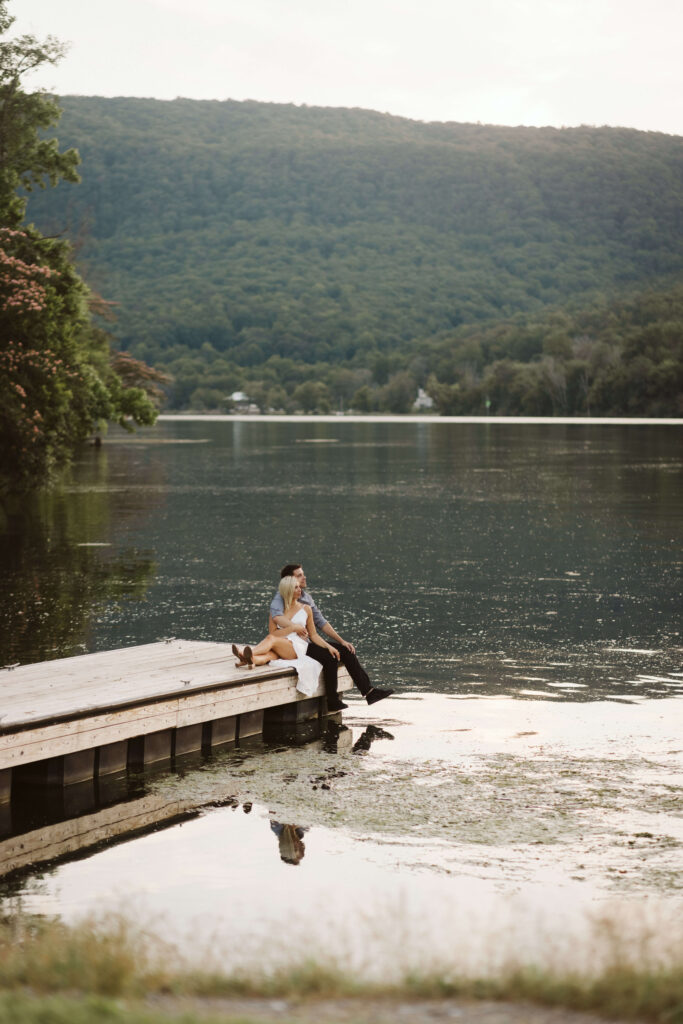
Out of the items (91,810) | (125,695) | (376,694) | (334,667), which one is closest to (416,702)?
(376,694)

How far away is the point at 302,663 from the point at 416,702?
1665 millimetres

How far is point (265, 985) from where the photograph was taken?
6.12 metres

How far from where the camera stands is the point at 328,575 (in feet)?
84.4

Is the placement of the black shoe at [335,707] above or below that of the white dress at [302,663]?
below

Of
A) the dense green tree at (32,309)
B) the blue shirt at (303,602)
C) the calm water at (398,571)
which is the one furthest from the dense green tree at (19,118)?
the blue shirt at (303,602)

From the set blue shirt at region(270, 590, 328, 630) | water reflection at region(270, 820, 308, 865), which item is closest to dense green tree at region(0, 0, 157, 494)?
blue shirt at region(270, 590, 328, 630)

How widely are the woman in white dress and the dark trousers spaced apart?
6 centimetres

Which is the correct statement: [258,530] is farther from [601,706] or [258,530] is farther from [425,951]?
[425,951]

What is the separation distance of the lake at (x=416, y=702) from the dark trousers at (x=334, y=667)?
1.47 ft

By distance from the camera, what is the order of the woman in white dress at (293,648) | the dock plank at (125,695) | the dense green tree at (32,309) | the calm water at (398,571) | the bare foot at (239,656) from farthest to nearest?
1. the dense green tree at (32,309)
2. the calm water at (398,571)
3. the woman in white dress at (293,648)
4. the bare foot at (239,656)
5. the dock plank at (125,695)

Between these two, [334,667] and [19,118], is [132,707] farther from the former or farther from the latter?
[19,118]

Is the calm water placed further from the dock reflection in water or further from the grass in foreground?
the grass in foreground

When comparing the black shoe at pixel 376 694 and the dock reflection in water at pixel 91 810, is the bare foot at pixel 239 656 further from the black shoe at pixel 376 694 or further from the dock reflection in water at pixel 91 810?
the black shoe at pixel 376 694

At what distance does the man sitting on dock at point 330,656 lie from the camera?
14648 millimetres
